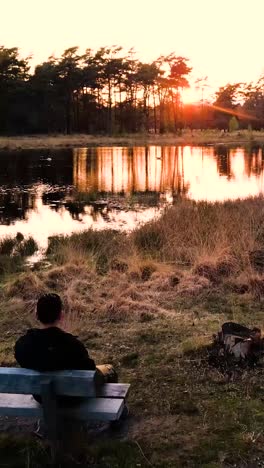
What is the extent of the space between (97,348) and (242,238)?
4.72m

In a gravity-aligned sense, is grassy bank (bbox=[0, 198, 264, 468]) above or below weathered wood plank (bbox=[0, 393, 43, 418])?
below

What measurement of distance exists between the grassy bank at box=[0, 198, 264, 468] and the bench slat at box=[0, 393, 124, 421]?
0.32 meters

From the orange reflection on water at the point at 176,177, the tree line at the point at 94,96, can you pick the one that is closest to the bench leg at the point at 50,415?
the orange reflection on water at the point at 176,177

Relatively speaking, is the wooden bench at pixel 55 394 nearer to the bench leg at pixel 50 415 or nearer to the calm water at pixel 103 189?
the bench leg at pixel 50 415

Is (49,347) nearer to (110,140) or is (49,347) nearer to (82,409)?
(82,409)

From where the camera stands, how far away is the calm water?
16.1 metres

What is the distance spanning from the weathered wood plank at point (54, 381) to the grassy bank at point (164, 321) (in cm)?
57

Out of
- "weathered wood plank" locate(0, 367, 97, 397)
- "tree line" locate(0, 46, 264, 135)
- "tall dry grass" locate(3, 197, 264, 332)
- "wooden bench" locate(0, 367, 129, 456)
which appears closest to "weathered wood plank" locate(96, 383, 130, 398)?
"wooden bench" locate(0, 367, 129, 456)

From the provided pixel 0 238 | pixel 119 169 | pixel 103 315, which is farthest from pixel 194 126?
pixel 103 315

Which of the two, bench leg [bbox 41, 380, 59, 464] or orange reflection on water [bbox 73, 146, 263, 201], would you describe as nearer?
bench leg [bbox 41, 380, 59, 464]

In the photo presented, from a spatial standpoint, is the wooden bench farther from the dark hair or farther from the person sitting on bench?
the dark hair

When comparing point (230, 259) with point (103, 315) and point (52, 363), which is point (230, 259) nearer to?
point (103, 315)

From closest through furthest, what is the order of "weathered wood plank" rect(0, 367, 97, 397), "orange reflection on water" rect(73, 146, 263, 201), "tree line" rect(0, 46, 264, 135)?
"weathered wood plank" rect(0, 367, 97, 397)
"orange reflection on water" rect(73, 146, 263, 201)
"tree line" rect(0, 46, 264, 135)

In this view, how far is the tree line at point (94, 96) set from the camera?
71062mm
